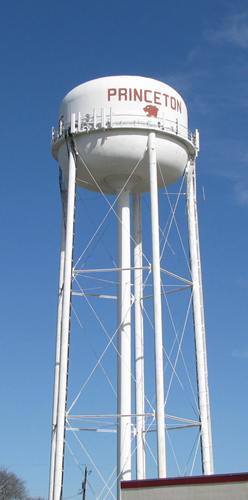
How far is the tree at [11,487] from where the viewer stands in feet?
260

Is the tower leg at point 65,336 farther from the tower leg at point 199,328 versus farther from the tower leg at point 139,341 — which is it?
the tower leg at point 199,328

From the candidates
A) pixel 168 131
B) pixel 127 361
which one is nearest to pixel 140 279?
pixel 127 361

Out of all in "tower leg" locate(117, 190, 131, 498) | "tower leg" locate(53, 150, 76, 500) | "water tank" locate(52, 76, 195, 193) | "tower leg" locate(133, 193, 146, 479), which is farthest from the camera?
→ "water tank" locate(52, 76, 195, 193)

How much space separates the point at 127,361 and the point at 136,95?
27.2 feet

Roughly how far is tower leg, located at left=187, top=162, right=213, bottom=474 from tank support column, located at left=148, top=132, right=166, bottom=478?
7.18 ft

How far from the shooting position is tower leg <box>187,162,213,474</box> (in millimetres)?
25094

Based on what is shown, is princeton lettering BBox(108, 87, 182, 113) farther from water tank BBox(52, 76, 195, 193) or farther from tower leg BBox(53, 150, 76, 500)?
tower leg BBox(53, 150, 76, 500)

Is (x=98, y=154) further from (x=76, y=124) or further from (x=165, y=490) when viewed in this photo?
(x=165, y=490)

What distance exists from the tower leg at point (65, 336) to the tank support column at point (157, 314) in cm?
248

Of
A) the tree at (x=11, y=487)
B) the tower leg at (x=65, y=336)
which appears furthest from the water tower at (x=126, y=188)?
the tree at (x=11, y=487)

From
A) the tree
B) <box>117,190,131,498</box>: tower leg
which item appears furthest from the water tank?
the tree

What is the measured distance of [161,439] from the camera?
2330cm

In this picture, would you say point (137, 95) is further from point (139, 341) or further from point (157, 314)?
point (139, 341)

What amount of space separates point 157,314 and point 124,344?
262 cm
